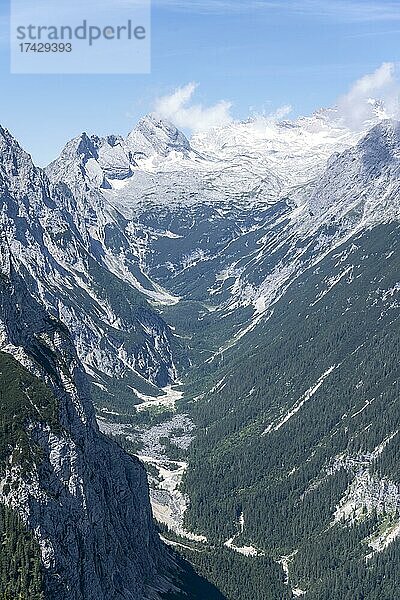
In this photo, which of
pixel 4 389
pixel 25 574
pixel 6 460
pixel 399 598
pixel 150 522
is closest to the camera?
pixel 25 574

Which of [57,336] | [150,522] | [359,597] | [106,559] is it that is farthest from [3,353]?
[359,597]

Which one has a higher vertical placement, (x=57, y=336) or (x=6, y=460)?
(x=57, y=336)

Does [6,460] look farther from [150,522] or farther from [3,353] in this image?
[150,522]

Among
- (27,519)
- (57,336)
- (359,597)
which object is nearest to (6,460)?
(27,519)

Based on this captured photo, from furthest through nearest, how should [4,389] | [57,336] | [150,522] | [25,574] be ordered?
1. [150,522]
2. [57,336]
3. [4,389]
4. [25,574]

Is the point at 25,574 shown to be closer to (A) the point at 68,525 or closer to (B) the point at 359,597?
(A) the point at 68,525

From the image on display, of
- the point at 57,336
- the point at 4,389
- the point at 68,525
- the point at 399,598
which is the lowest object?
the point at 399,598

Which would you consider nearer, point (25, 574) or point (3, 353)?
point (25, 574)
